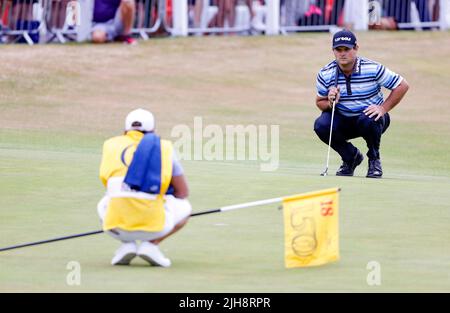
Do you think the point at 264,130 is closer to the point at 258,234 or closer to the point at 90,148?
the point at 90,148

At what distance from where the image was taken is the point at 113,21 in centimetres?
2891

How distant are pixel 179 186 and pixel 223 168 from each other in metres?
6.62

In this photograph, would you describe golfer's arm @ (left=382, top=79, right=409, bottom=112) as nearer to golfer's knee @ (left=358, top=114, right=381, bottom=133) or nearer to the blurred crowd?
golfer's knee @ (left=358, top=114, right=381, bottom=133)

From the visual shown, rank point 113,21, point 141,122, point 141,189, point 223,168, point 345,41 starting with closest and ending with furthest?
point 141,189 < point 141,122 < point 345,41 < point 223,168 < point 113,21

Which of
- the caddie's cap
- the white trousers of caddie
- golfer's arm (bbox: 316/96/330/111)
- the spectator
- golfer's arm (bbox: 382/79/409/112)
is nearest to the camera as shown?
the white trousers of caddie

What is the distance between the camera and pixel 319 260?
9812 mm

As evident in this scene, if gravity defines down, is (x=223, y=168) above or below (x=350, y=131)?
below

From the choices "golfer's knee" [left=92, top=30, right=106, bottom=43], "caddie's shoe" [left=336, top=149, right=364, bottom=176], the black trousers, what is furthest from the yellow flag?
"golfer's knee" [left=92, top=30, right=106, bottom=43]

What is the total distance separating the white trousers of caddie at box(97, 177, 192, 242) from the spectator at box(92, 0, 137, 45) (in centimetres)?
1830

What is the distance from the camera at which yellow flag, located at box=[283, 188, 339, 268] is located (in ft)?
31.2

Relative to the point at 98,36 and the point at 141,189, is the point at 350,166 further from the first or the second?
the point at 98,36

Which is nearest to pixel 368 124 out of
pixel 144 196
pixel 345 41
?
pixel 345 41

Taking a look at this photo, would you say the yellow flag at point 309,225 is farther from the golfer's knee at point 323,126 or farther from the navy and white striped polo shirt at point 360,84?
the golfer's knee at point 323,126
